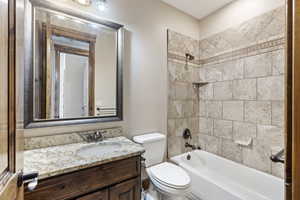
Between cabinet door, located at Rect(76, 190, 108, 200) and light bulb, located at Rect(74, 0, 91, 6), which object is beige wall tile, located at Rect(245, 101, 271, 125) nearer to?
cabinet door, located at Rect(76, 190, 108, 200)

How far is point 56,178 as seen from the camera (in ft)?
3.39

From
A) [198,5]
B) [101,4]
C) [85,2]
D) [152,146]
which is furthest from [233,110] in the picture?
[85,2]

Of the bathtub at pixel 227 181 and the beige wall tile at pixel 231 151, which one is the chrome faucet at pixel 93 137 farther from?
the beige wall tile at pixel 231 151

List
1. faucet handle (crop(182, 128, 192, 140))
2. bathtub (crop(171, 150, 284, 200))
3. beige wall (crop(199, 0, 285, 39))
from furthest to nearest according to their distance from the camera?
faucet handle (crop(182, 128, 192, 140)) < beige wall (crop(199, 0, 285, 39)) < bathtub (crop(171, 150, 284, 200))

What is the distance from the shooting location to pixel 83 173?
114cm

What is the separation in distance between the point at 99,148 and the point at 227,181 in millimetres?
1807

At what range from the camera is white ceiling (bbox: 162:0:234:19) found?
7.58ft

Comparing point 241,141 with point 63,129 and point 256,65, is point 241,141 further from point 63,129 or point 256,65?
point 63,129

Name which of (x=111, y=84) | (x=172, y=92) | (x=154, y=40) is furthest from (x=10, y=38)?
(x=172, y=92)

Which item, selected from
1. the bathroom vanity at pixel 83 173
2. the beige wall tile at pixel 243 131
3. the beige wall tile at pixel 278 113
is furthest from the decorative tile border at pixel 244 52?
the bathroom vanity at pixel 83 173

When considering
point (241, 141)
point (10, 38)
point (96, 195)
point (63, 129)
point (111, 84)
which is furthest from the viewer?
point (241, 141)

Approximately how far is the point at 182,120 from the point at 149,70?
0.99 metres

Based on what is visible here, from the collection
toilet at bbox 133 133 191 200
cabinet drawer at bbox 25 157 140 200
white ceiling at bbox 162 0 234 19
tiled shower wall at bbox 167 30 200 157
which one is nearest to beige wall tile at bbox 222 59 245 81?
tiled shower wall at bbox 167 30 200 157

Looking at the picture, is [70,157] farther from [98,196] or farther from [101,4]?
[101,4]
